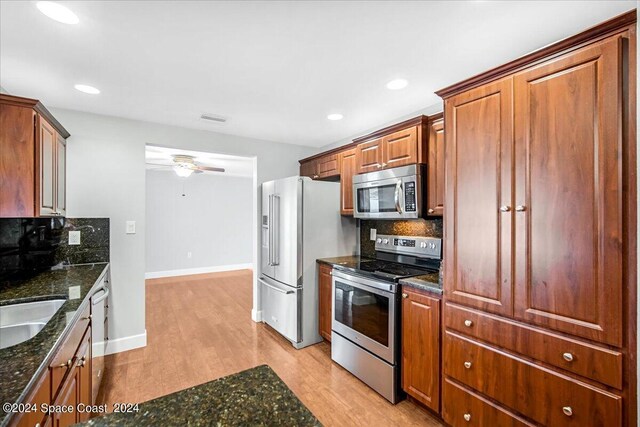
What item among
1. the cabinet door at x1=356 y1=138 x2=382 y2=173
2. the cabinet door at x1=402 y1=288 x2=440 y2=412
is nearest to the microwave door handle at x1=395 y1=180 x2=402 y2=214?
the cabinet door at x1=356 y1=138 x2=382 y2=173

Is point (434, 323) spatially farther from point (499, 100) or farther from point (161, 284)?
point (161, 284)

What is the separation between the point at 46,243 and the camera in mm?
2652

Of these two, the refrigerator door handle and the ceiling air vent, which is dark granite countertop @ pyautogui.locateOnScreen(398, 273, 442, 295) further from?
the ceiling air vent

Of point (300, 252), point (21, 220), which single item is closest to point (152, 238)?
point (21, 220)

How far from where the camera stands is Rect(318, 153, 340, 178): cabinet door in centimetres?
336

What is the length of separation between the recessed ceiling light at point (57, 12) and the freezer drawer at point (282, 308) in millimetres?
2580

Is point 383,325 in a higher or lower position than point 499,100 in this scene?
lower

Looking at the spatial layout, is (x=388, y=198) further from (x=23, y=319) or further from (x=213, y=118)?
(x=23, y=319)

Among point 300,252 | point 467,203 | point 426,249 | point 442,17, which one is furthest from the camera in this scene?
point 300,252

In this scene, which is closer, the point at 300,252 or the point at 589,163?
the point at 589,163

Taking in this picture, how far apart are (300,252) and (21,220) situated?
2405 millimetres

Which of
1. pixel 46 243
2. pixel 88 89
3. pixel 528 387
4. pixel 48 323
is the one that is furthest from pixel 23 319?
pixel 528 387

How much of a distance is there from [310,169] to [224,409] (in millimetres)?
3374

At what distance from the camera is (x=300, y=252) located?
3.06m
